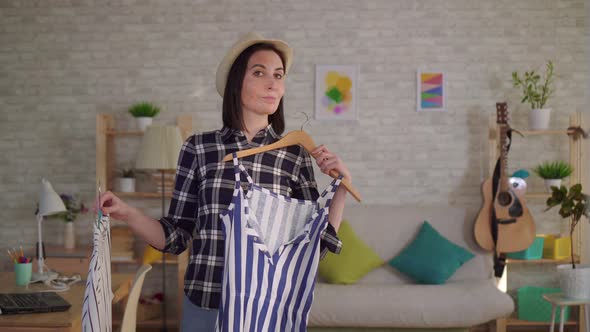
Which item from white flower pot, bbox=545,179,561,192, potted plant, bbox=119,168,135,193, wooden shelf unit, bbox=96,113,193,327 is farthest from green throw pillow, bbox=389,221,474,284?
potted plant, bbox=119,168,135,193

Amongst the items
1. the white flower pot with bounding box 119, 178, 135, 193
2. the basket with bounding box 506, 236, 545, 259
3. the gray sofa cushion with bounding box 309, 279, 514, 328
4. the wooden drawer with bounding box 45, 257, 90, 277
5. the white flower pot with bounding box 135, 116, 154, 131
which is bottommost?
the gray sofa cushion with bounding box 309, 279, 514, 328

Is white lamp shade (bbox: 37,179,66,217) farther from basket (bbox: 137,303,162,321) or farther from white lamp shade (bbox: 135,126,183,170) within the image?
basket (bbox: 137,303,162,321)

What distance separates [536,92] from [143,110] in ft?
10.2

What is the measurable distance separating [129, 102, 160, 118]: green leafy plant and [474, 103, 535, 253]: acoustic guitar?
8.62ft

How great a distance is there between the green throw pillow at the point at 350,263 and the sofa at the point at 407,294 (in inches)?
2.5

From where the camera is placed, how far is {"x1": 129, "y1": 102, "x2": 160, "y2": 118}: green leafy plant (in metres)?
4.61

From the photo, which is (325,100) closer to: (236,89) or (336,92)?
(336,92)

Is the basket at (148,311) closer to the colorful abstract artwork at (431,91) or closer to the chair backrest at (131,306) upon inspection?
the chair backrest at (131,306)

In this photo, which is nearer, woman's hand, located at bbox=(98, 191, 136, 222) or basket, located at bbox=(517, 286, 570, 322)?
woman's hand, located at bbox=(98, 191, 136, 222)

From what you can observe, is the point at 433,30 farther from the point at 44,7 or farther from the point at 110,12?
the point at 44,7

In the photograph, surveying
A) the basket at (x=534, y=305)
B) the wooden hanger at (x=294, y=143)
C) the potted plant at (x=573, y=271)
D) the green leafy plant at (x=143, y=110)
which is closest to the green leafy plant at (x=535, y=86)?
the potted plant at (x=573, y=271)

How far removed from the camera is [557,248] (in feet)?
14.8

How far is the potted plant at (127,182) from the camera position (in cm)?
465

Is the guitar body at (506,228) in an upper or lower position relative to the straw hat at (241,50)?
lower
